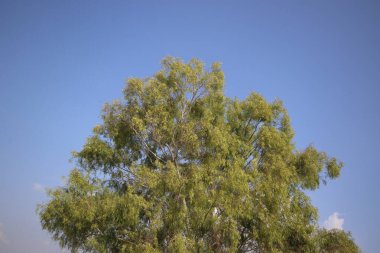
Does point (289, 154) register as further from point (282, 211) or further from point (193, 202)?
point (193, 202)

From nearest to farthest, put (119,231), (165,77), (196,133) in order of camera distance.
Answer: (119,231)
(196,133)
(165,77)

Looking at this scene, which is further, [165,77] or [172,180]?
[165,77]

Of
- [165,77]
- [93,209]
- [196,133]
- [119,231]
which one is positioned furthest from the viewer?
[165,77]

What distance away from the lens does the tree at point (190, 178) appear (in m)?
16.6

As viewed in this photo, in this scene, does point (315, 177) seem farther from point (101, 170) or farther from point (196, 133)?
point (101, 170)

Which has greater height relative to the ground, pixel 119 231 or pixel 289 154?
pixel 289 154

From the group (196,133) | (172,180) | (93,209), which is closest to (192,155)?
(196,133)

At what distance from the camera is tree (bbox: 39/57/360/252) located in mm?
16625

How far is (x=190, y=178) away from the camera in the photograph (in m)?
17.2

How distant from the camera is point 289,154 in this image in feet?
65.3

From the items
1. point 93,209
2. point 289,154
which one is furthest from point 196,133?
point 93,209

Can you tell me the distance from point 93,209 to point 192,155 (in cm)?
583

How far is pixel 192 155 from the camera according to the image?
64.0 ft

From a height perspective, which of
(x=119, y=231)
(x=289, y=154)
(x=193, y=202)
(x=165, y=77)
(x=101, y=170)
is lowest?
(x=119, y=231)
